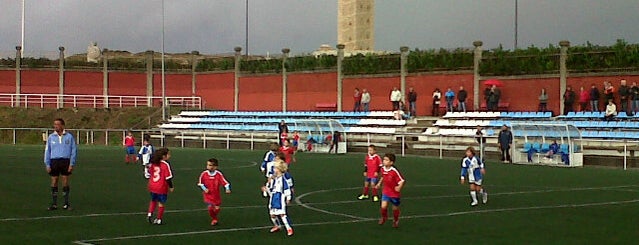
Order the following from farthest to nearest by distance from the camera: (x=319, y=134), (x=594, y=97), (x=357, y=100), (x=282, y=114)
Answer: (x=282, y=114) → (x=357, y=100) → (x=319, y=134) → (x=594, y=97)

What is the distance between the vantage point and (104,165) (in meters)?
35.8

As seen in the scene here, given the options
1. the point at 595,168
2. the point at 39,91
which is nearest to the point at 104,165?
the point at 595,168

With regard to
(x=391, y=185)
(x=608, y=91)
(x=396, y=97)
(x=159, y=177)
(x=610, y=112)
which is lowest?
(x=391, y=185)

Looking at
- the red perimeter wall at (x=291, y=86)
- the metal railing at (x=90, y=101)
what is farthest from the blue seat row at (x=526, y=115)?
the metal railing at (x=90, y=101)

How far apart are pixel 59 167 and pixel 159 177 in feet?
11.5

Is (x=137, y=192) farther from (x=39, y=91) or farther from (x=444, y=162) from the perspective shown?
(x=39, y=91)

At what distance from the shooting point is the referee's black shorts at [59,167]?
20047 millimetres

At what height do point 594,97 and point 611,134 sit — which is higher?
point 594,97

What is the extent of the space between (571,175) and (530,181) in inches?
138

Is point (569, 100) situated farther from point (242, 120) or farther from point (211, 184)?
point (211, 184)

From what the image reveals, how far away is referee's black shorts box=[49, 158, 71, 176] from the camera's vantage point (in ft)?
65.8

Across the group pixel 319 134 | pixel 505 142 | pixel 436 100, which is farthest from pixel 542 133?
pixel 319 134

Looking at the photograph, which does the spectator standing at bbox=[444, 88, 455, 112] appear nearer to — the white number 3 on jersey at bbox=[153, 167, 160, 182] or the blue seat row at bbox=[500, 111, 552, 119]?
the blue seat row at bbox=[500, 111, 552, 119]

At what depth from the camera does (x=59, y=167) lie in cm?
2008
